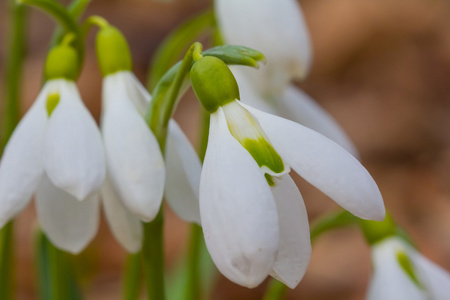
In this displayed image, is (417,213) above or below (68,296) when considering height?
below

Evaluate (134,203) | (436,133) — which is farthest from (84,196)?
(436,133)

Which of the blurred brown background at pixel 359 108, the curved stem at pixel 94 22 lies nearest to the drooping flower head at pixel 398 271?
the curved stem at pixel 94 22

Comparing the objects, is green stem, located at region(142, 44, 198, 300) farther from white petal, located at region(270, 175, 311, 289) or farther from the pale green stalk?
white petal, located at region(270, 175, 311, 289)

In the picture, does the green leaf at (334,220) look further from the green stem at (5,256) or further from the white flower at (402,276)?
the green stem at (5,256)

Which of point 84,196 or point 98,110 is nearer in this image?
point 84,196

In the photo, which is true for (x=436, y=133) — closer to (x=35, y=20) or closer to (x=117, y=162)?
(x=35, y=20)

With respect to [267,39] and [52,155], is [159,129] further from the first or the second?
[267,39]

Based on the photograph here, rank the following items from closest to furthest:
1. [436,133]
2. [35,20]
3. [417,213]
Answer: [417,213], [436,133], [35,20]
